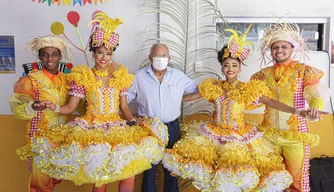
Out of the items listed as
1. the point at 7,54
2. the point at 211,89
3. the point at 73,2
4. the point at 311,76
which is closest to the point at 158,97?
the point at 211,89

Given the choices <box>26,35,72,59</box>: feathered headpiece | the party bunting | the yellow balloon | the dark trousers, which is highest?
the party bunting

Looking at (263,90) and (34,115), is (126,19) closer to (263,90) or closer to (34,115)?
(34,115)

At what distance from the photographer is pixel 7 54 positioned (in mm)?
3758

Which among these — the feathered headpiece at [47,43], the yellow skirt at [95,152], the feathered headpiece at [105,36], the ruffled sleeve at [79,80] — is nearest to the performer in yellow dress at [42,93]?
the feathered headpiece at [47,43]

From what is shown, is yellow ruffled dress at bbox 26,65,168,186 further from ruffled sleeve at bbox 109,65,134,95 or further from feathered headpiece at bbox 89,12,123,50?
feathered headpiece at bbox 89,12,123,50

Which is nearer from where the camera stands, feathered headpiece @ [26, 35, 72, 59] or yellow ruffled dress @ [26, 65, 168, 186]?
yellow ruffled dress @ [26, 65, 168, 186]

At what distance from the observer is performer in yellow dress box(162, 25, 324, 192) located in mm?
2404

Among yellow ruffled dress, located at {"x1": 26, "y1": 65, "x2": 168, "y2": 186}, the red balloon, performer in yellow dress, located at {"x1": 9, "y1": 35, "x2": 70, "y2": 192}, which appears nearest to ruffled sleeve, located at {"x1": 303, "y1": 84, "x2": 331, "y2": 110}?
yellow ruffled dress, located at {"x1": 26, "y1": 65, "x2": 168, "y2": 186}

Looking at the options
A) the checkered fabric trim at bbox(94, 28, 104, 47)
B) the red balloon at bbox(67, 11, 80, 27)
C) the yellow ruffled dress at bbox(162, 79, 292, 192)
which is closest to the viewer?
the yellow ruffled dress at bbox(162, 79, 292, 192)

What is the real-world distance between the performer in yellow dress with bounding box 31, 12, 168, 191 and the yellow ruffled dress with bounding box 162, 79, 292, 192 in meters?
0.26

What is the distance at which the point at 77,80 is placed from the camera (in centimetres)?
281

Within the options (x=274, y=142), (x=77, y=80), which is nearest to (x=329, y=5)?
(x=274, y=142)

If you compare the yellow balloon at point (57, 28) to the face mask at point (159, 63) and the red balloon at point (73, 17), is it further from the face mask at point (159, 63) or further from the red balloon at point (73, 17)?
the face mask at point (159, 63)

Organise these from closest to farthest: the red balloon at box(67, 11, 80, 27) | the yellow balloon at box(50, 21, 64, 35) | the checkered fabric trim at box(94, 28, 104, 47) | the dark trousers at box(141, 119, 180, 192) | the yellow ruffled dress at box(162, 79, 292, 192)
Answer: the yellow ruffled dress at box(162, 79, 292, 192)
the checkered fabric trim at box(94, 28, 104, 47)
the dark trousers at box(141, 119, 180, 192)
the yellow balloon at box(50, 21, 64, 35)
the red balloon at box(67, 11, 80, 27)
